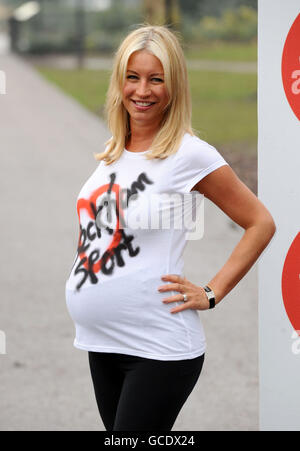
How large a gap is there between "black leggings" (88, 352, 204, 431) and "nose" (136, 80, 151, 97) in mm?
871

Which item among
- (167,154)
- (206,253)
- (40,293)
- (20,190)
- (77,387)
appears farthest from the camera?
(20,190)

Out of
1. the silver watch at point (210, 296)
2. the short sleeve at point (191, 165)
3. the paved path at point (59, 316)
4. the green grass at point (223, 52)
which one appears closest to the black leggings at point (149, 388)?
the silver watch at point (210, 296)

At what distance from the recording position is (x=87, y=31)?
4081cm

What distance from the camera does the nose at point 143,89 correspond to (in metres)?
2.64

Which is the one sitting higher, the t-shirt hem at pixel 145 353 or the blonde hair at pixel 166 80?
the blonde hair at pixel 166 80

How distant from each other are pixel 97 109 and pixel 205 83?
18.7 ft

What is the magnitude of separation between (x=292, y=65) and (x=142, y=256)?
3.37 ft

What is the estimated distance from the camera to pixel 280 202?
314cm

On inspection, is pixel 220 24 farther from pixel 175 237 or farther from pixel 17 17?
pixel 175 237

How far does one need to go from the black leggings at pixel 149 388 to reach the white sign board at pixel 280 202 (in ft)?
2.00

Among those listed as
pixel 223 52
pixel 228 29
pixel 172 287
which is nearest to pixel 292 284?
pixel 172 287

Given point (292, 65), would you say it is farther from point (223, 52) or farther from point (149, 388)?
point (223, 52)

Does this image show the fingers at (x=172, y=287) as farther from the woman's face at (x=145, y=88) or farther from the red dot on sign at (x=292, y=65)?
the red dot on sign at (x=292, y=65)
